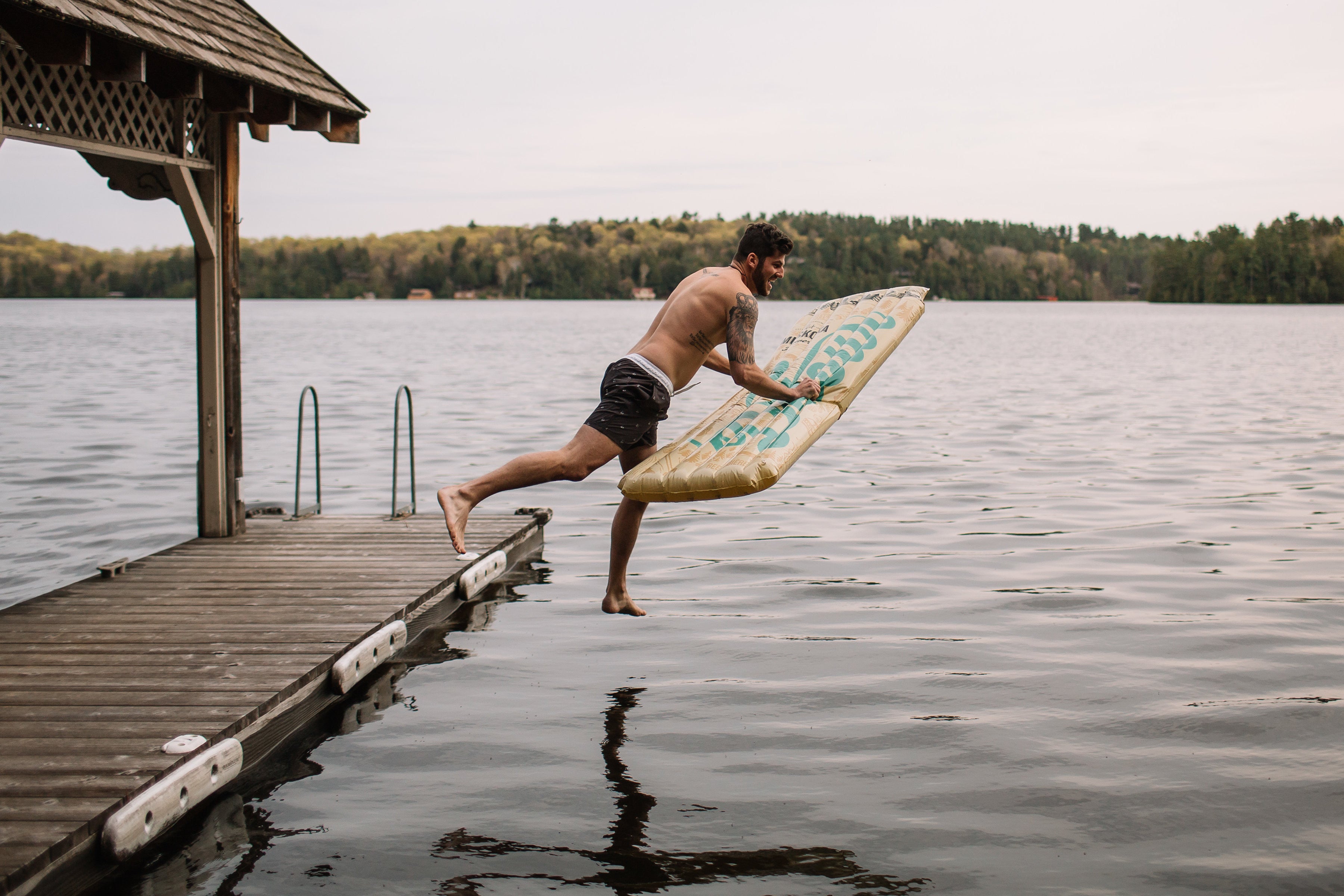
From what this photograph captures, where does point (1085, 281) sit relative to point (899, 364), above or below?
above

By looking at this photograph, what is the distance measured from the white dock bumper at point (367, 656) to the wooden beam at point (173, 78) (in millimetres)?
3701

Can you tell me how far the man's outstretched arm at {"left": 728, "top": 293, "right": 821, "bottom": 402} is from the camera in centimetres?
639

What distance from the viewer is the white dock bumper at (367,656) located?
6293 mm

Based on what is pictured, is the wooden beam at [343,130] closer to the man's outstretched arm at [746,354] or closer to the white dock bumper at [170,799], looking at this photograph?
the man's outstretched arm at [746,354]

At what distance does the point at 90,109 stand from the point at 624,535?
4.19 m

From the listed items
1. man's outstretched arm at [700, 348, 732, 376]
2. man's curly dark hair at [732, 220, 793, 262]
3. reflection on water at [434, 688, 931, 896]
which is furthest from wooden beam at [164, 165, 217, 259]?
reflection on water at [434, 688, 931, 896]

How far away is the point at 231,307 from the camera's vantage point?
9.05 meters

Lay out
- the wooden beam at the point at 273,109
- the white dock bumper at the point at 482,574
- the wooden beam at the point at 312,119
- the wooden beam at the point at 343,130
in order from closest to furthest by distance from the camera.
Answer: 1. the white dock bumper at the point at 482,574
2. the wooden beam at the point at 273,109
3. the wooden beam at the point at 312,119
4. the wooden beam at the point at 343,130

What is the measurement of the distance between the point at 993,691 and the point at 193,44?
21.0ft

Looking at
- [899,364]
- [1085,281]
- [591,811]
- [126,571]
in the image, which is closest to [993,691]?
[591,811]

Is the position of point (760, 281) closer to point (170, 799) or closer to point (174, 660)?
point (174, 660)

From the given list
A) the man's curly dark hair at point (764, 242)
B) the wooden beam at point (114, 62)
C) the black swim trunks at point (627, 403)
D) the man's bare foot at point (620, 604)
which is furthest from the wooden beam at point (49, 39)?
Answer: the man's bare foot at point (620, 604)

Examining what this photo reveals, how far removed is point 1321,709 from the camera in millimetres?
6641

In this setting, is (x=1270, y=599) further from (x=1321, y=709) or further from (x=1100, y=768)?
(x=1100, y=768)
